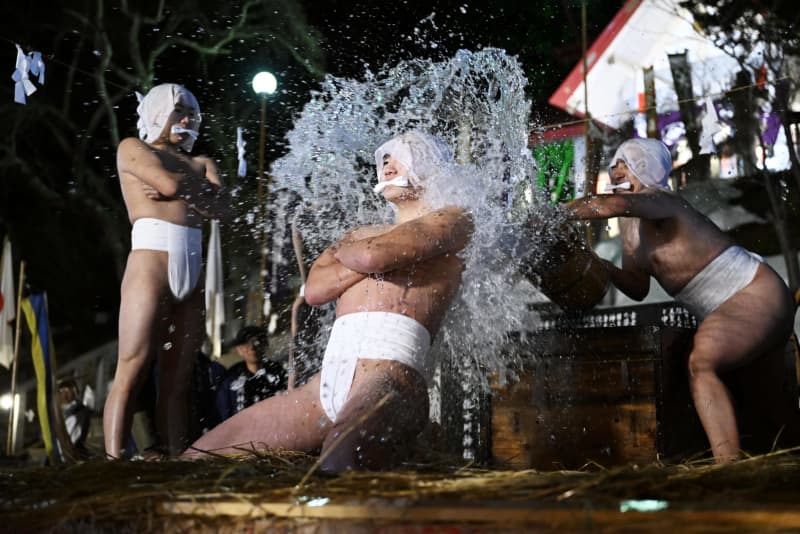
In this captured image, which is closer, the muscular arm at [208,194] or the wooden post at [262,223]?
the muscular arm at [208,194]

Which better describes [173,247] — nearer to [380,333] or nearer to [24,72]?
[380,333]

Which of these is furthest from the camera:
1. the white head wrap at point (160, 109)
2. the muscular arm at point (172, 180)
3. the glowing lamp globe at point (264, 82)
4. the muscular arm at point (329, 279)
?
the glowing lamp globe at point (264, 82)

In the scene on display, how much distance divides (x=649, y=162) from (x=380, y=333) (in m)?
1.83

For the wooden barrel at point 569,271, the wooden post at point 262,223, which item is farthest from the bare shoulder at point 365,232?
the wooden post at point 262,223

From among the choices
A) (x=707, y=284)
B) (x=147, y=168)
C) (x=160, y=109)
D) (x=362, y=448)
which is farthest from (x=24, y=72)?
(x=707, y=284)

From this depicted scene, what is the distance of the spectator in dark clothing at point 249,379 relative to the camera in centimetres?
510

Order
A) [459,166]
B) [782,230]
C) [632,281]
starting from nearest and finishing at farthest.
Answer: [459,166]
[632,281]
[782,230]

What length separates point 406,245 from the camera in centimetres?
276

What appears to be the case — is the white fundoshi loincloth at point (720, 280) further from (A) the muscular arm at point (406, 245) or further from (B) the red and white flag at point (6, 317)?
(B) the red and white flag at point (6, 317)

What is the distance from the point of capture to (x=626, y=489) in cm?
152

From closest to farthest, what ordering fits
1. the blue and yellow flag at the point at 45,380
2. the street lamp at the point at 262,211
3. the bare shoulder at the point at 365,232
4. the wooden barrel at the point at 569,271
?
the bare shoulder at the point at 365,232 → the wooden barrel at the point at 569,271 → the blue and yellow flag at the point at 45,380 → the street lamp at the point at 262,211

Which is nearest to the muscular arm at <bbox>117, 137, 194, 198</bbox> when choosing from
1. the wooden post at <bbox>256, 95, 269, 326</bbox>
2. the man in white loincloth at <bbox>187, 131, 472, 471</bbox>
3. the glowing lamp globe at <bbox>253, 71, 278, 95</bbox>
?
the man in white loincloth at <bbox>187, 131, 472, 471</bbox>

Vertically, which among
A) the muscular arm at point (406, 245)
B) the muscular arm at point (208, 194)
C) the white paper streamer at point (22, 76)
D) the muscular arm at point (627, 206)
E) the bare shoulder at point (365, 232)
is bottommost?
the muscular arm at point (406, 245)

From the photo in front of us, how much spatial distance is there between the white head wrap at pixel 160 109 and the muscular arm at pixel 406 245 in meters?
1.46
